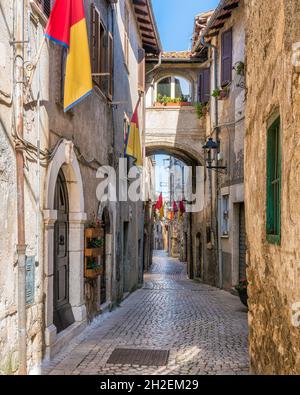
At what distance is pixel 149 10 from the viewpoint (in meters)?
17.3

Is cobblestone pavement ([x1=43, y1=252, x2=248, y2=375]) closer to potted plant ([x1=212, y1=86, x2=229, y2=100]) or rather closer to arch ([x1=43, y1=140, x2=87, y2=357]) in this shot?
arch ([x1=43, y1=140, x2=87, y2=357])

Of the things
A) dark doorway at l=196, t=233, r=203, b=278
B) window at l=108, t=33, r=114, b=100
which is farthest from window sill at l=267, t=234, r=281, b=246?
dark doorway at l=196, t=233, r=203, b=278

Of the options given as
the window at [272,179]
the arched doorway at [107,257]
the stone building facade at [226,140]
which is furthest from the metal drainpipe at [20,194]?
the stone building facade at [226,140]

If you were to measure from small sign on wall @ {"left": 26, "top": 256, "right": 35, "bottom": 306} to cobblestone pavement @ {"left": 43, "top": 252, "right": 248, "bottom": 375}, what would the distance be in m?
0.98

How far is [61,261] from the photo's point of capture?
8.28m

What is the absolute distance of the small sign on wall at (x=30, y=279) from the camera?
618cm

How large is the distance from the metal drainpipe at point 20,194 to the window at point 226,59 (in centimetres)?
1130

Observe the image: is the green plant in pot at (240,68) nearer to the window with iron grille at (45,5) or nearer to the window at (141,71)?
the window at (141,71)

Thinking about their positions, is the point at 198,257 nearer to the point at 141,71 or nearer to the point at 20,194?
the point at 141,71

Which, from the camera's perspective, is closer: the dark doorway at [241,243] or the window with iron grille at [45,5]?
the window with iron grille at [45,5]

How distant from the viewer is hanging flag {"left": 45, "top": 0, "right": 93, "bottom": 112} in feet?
20.1

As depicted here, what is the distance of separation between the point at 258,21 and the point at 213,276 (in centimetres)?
1391
